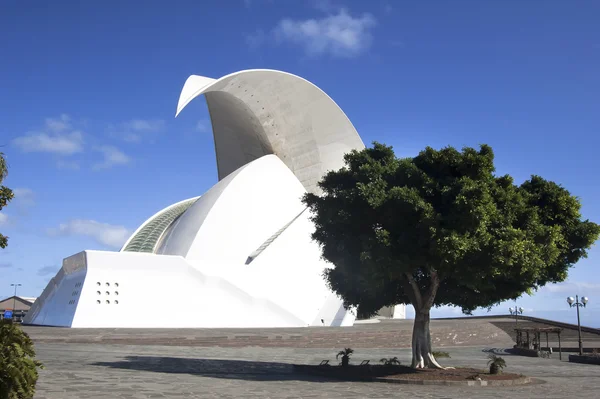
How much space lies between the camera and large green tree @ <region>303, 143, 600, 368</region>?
10.3m

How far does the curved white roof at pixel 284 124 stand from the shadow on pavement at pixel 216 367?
663 inches

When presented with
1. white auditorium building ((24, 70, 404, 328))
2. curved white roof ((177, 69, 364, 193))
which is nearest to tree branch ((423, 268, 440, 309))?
white auditorium building ((24, 70, 404, 328))

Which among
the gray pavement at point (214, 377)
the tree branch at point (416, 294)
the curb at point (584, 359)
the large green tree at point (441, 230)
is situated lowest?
the gray pavement at point (214, 377)

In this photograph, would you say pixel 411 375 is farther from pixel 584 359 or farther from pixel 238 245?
pixel 238 245

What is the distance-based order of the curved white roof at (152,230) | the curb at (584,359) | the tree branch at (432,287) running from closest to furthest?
the tree branch at (432,287) → the curb at (584,359) → the curved white roof at (152,230)

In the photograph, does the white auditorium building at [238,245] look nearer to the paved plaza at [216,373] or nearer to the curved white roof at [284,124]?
the curved white roof at [284,124]

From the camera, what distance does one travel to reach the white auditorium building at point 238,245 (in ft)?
71.2

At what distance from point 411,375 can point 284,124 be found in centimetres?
2120

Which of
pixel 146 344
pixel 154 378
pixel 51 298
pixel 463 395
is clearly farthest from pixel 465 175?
pixel 51 298

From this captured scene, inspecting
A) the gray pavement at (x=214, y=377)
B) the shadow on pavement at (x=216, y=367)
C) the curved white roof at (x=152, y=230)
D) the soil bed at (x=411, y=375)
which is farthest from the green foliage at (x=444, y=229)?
the curved white roof at (x=152, y=230)

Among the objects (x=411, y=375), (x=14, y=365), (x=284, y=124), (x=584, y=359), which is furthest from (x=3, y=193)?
(x=284, y=124)

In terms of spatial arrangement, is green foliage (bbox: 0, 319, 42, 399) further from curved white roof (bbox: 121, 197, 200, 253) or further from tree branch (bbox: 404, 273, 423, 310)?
curved white roof (bbox: 121, 197, 200, 253)

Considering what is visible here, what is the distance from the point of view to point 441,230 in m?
10.1

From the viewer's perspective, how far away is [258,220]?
27234mm
